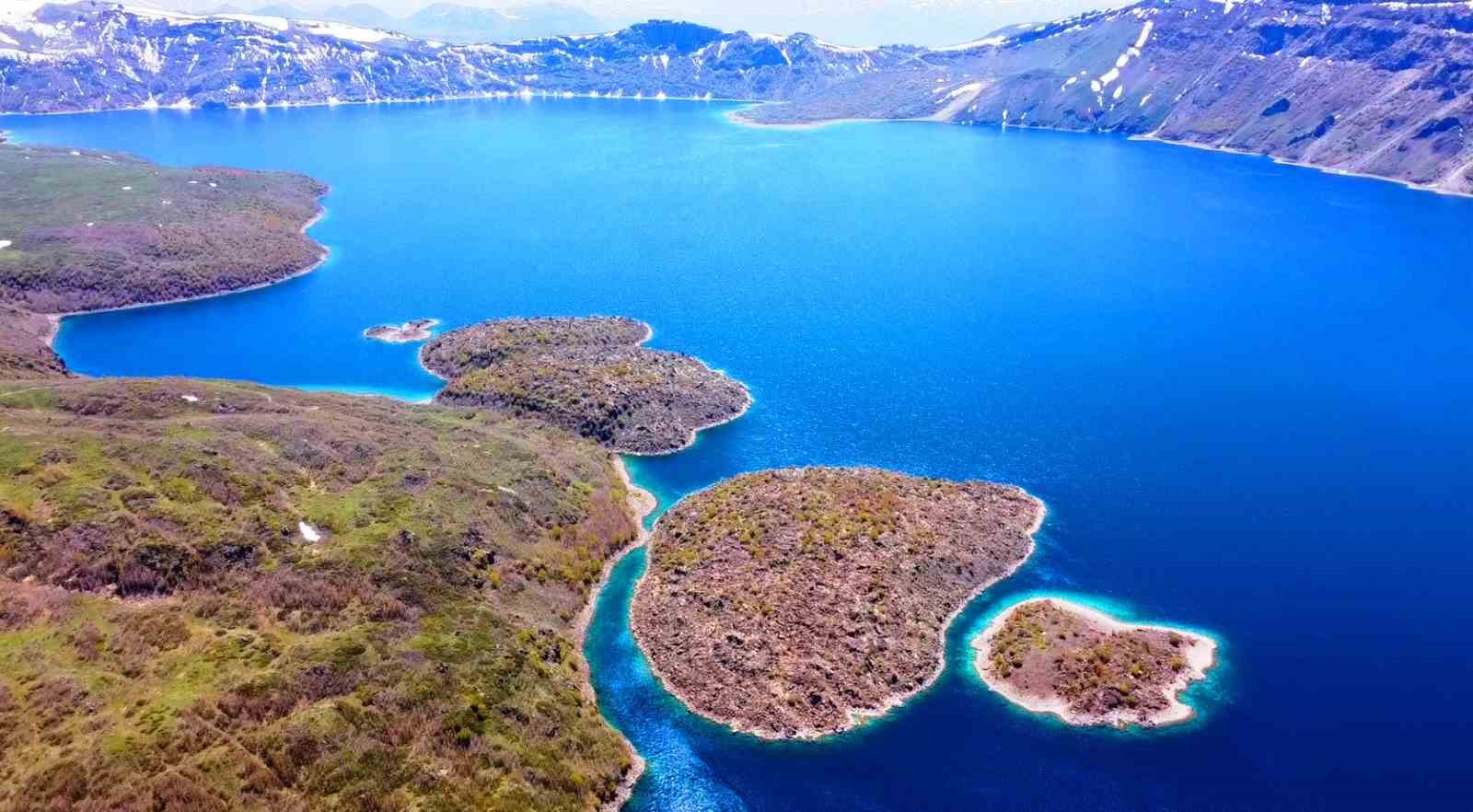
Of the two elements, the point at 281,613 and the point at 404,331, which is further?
the point at 404,331

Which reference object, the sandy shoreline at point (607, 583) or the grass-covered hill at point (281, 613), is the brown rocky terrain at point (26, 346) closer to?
the grass-covered hill at point (281, 613)

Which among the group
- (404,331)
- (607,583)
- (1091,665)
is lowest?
(404,331)

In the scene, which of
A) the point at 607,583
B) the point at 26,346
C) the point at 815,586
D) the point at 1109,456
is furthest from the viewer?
the point at 26,346

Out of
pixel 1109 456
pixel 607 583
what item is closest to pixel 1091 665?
pixel 1109 456

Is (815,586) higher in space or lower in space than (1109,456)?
lower

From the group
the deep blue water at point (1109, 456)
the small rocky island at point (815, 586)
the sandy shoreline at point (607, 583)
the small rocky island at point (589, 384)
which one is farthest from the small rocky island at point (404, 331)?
the small rocky island at point (815, 586)

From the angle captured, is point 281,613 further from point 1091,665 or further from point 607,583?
point 1091,665

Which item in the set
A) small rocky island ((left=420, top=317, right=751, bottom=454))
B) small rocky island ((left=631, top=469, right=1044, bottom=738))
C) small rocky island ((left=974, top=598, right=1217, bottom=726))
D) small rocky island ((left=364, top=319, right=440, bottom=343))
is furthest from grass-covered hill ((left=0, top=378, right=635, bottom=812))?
small rocky island ((left=364, top=319, right=440, bottom=343))
